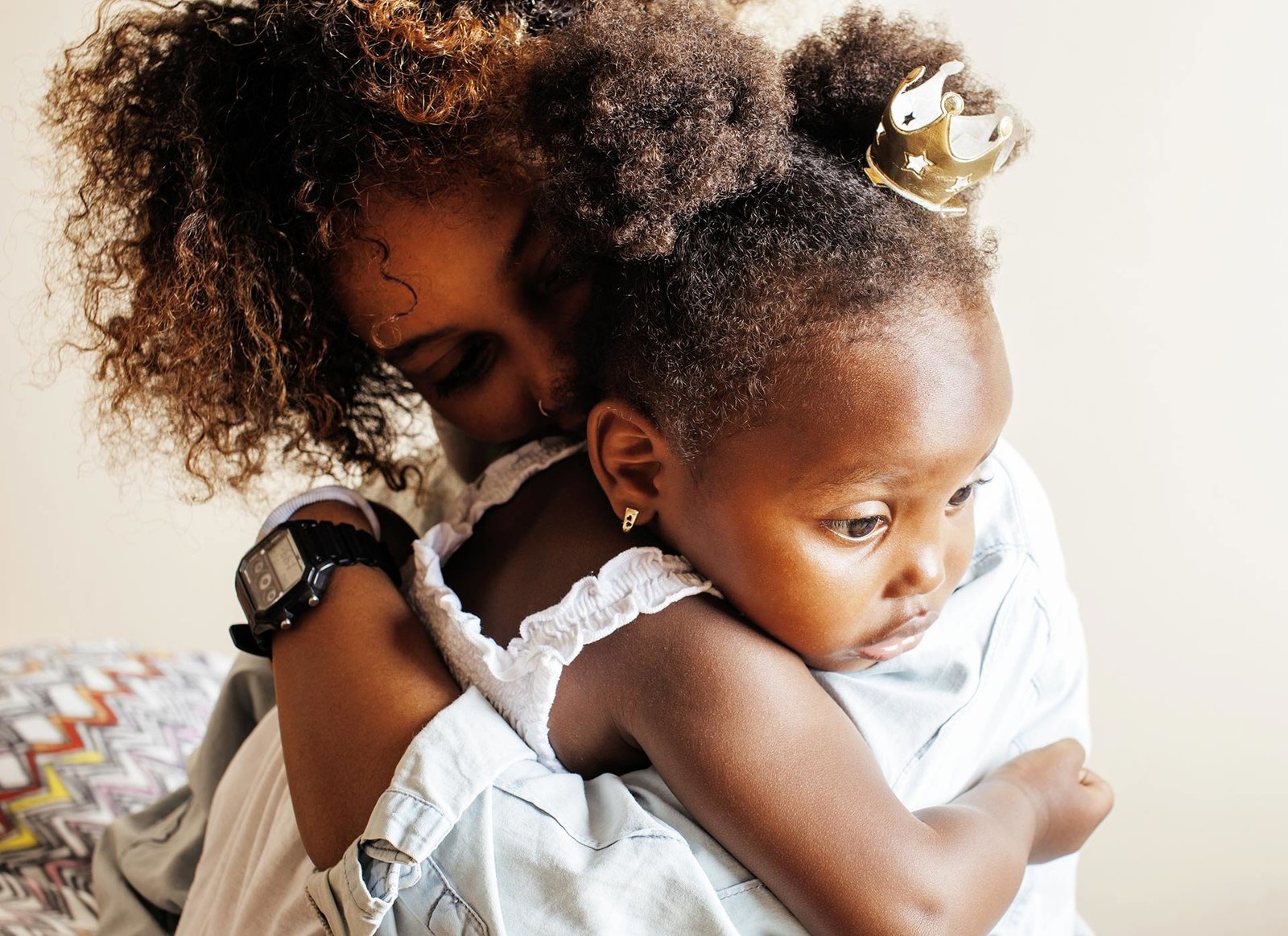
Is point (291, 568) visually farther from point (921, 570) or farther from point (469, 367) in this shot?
point (921, 570)

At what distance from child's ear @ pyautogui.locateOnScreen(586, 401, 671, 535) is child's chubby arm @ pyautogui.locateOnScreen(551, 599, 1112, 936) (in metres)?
0.10

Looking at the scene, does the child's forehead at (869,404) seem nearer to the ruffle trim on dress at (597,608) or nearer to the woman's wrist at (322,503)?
the ruffle trim on dress at (597,608)

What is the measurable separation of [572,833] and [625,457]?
0.88 ft

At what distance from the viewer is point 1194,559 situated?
1.51 meters

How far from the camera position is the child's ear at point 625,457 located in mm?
865

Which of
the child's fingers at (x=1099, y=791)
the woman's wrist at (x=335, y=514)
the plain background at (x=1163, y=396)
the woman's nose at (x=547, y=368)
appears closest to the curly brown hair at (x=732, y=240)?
the woman's nose at (x=547, y=368)

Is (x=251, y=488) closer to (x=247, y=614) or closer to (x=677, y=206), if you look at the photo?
(x=247, y=614)

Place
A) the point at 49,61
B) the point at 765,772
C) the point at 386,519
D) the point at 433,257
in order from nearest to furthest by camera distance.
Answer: the point at 765,772, the point at 433,257, the point at 386,519, the point at 49,61

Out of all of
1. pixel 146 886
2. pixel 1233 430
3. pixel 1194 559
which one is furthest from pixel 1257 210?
pixel 146 886

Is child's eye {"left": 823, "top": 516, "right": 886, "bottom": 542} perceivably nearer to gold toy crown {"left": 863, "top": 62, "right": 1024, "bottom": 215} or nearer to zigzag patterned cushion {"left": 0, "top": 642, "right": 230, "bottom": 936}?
gold toy crown {"left": 863, "top": 62, "right": 1024, "bottom": 215}

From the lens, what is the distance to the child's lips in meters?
0.86

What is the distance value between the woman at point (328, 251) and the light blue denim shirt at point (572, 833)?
0.01 meters

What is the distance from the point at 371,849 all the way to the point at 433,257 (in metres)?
0.42

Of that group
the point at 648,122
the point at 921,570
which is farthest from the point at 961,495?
the point at 648,122
